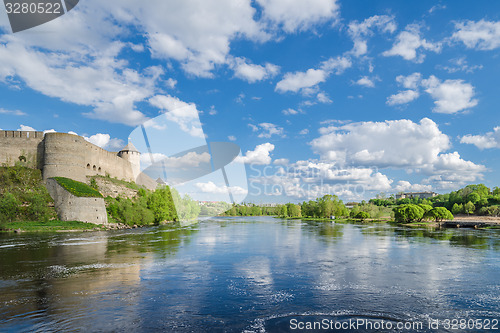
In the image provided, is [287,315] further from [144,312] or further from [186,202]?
[186,202]

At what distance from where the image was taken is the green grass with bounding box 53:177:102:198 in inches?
1874

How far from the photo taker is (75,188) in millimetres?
49000

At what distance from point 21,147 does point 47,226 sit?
22.0 metres

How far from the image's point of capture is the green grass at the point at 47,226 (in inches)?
1553

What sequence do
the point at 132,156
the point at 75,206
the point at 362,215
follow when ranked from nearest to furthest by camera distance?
the point at 75,206, the point at 132,156, the point at 362,215

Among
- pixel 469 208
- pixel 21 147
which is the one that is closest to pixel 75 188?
pixel 21 147

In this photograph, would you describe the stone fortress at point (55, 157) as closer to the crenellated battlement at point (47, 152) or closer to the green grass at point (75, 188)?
the crenellated battlement at point (47, 152)

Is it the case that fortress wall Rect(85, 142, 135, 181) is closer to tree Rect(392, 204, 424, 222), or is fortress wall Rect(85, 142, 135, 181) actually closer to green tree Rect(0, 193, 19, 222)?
green tree Rect(0, 193, 19, 222)

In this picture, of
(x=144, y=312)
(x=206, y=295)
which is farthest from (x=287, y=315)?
(x=144, y=312)

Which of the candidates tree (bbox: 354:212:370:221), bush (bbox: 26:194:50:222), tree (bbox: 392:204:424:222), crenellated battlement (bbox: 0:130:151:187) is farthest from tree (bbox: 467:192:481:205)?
bush (bbox: 26:194:50:222)

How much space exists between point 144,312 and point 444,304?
33.7 ft

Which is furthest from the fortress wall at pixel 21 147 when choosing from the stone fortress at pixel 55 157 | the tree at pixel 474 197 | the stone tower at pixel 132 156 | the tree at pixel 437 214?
the tree at pixel 474 197

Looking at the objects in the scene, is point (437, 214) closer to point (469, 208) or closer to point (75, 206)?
point (469, 208)

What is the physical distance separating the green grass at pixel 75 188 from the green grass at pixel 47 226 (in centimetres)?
514
